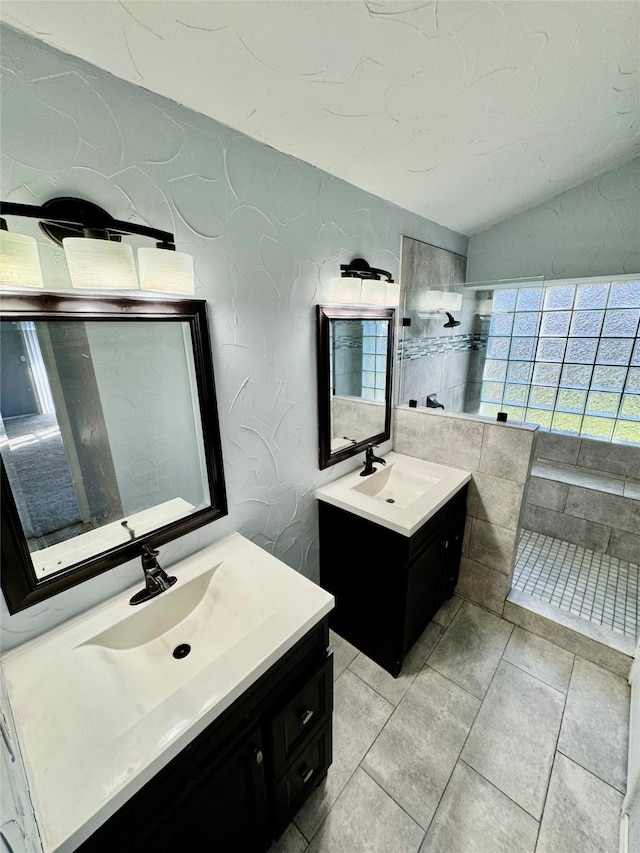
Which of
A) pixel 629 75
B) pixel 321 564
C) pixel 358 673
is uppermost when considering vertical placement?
pixel 629 75

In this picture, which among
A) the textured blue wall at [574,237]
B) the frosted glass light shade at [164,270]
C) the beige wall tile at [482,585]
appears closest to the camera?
the frosted glass light shade at [164,270]


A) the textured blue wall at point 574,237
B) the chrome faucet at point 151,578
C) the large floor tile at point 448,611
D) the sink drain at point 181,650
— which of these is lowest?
the large floor tile at point 448,611

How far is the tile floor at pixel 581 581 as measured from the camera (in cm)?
192

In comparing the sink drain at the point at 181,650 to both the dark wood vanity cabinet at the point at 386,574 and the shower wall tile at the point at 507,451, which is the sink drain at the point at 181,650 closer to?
the dark wood vanity cabinet at the point at 386,574

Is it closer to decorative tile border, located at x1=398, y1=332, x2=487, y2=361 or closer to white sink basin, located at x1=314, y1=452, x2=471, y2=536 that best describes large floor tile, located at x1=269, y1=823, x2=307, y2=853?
white sink basin, located at x1=314, y1=452, x2=471, y2=536

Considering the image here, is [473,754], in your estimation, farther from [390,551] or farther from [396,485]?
[396,485]

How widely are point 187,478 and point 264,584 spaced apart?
48 centimetres

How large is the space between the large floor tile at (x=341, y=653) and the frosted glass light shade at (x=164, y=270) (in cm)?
190

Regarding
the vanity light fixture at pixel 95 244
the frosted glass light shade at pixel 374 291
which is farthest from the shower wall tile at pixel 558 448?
the vanity light fixture at pixel 95 244

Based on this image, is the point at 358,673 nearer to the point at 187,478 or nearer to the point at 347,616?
the point at 347,616

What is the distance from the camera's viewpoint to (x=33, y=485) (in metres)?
0.93

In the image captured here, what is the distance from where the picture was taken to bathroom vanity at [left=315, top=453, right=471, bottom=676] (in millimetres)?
1546

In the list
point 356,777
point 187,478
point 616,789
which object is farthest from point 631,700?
point 187,478

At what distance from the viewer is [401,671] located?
1.71m
